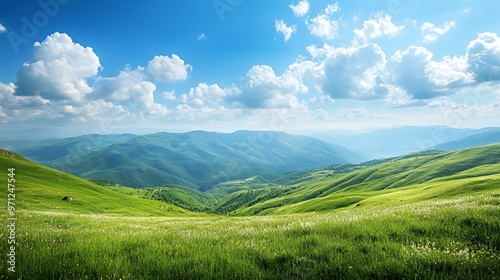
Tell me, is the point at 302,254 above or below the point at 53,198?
above

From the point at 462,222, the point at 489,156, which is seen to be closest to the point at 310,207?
the point at 462,222

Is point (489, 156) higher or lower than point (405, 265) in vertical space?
lower

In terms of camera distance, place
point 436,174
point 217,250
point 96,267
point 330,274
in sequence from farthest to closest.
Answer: point 436,174 → point 217,250 → point 96,267 → point 330,274

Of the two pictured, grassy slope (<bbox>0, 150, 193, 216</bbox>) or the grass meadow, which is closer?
the grass meadow

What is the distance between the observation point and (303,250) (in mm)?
7516

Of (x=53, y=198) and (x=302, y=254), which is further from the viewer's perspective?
(x=53, y=198)

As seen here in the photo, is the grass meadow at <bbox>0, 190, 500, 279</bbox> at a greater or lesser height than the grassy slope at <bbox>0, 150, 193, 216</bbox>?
greater

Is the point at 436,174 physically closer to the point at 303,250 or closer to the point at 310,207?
the point at 310,207

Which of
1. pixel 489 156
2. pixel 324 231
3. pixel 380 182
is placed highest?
pixel 324 231

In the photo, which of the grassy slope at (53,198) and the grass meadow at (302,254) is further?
the grassy slope at (53,198)

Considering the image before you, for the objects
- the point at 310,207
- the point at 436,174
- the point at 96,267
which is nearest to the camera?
the point at 96,267

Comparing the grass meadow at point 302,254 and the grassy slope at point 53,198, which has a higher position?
the grass meadow at point 302,254

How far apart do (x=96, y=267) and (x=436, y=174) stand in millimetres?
179523

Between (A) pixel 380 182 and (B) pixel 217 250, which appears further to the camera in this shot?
(A) pixel 380 182
